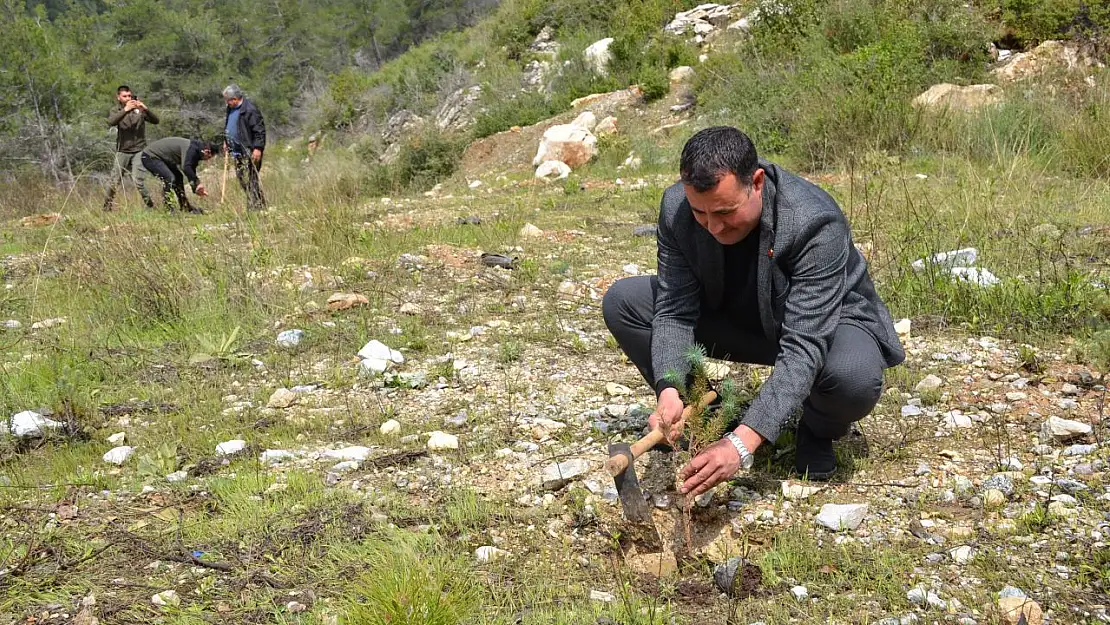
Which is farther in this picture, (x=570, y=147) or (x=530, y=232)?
(x=570, y=147)

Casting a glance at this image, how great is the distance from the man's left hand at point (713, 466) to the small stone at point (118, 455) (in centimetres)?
221

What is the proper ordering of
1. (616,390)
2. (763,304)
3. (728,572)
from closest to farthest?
1. (728,572)
2. (763,304)
3. (616,390)

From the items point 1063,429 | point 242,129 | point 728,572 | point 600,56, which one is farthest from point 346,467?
point 600,56

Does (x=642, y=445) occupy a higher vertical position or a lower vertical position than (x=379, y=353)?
higher

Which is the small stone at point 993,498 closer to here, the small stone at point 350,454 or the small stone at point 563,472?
the small stone at point 563,472

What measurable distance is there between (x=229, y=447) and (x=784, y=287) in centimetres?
215

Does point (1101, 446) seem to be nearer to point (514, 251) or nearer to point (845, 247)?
point (845, 247)

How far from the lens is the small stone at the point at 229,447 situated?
306 cm

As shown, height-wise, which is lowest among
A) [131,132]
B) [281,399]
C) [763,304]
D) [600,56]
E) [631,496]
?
[600,56]

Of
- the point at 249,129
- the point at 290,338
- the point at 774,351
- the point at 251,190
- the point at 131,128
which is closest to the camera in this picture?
the point at 774,351

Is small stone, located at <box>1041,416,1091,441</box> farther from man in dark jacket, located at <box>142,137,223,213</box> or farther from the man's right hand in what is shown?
man in dark jacket, located at <box>142,137,223,213</box>

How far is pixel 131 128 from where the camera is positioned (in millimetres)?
8695

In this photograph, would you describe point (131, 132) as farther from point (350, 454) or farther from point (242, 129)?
point (350, 454)

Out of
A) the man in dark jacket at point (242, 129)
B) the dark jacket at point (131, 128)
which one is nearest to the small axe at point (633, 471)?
the man in dark jacket at point (242, 129)
